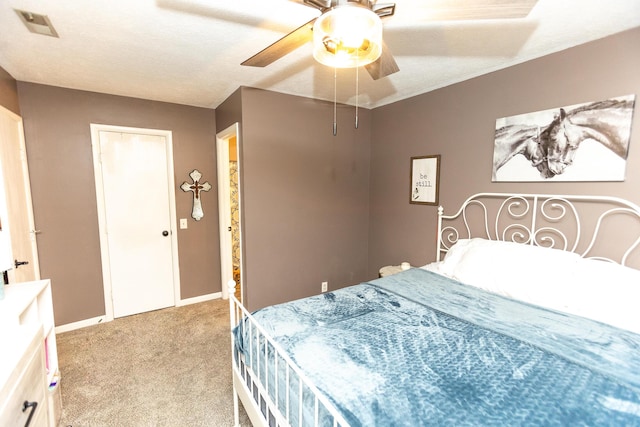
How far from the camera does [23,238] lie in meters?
→ 2.43

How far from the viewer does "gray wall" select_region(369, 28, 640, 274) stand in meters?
1.79

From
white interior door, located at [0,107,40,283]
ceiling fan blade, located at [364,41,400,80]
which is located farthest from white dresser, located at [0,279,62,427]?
ceiling fan blade, located at [364,41,400,80]

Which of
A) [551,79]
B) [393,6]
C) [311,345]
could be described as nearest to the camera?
[393,6]

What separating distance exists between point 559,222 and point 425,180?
3.81 ft

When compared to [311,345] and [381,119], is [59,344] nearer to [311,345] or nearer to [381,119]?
[311,345]

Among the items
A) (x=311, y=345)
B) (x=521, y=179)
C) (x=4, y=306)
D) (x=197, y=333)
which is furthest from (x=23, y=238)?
(x=521, y=179)

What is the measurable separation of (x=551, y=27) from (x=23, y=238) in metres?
4.20

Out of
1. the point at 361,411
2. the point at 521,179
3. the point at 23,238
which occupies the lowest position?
the point at 361,411

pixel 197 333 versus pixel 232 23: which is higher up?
pixel 232 23

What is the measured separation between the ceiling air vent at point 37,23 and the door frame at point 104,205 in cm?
128

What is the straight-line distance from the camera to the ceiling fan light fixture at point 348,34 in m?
1.09

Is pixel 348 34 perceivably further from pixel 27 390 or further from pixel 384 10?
pixel 27 390

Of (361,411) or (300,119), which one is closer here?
(361,411)

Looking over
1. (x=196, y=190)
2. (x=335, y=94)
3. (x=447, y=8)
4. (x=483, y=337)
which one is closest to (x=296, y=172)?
(x=335, y=94)
